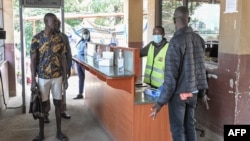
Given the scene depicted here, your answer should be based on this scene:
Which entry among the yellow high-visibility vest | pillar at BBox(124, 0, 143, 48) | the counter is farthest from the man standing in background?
pillar at BBox(124, 0, 143, 48)

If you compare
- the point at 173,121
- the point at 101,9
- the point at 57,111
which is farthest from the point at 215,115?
the point at 101,9

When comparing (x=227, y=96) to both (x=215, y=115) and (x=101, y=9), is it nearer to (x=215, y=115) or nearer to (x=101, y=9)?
(x=215, y=115)

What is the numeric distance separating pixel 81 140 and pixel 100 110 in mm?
672

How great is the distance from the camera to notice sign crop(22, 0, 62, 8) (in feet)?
15.7

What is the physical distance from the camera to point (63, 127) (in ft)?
14.2

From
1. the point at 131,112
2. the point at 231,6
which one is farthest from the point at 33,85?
the point at 231,6

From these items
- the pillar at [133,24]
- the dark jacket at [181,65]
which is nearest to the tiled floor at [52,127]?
the dark jacket at [181,65]

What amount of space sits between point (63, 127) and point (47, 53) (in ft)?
4.27

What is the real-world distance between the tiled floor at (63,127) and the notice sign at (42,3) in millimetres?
1827

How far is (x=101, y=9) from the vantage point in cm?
1373

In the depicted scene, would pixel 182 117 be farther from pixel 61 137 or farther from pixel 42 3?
pixel 42 3

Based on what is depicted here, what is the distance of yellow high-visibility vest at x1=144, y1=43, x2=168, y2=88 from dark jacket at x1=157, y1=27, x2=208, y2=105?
785mm

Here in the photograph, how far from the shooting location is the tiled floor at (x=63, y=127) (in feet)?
12.7

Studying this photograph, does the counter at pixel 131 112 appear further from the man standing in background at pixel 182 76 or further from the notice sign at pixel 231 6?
the notice sign at pixel 231 6
